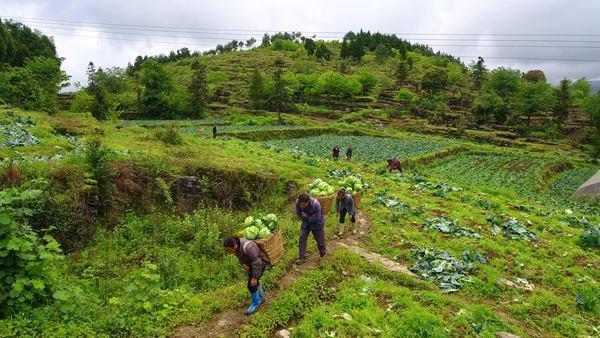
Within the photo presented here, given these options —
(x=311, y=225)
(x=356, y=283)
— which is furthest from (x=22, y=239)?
(x=356, y=283)

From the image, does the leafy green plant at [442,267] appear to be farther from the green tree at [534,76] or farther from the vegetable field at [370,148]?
the green tree at [534,76]

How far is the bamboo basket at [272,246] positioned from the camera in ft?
25.4

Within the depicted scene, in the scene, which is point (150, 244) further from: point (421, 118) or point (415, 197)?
point (421, 118)

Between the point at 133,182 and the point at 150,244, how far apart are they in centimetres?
276

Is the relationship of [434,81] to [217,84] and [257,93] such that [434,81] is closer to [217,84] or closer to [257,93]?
[257,93]

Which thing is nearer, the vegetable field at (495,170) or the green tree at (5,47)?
the vegetable field at (495,170)

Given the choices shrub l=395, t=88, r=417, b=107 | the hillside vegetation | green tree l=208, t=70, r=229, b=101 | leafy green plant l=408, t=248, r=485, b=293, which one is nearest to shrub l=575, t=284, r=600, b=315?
the hillside vegetation

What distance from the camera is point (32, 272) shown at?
659cm

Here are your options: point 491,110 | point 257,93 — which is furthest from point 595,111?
point 257,93

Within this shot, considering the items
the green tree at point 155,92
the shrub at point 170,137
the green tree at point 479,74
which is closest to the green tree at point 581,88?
the green tree at point 479,74

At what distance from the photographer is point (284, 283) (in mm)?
8312

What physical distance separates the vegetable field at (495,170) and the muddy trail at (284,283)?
1491 cm

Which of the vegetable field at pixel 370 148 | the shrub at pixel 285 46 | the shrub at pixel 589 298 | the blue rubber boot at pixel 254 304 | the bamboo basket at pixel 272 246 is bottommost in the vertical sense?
the shrub at pixel 589 298

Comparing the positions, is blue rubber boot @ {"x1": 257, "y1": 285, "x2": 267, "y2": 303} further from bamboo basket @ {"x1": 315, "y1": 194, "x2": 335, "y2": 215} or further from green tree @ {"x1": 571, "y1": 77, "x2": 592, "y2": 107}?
green tree @ {"x1": 571, "y1": 77, "x2": 592, "y2": 107}
